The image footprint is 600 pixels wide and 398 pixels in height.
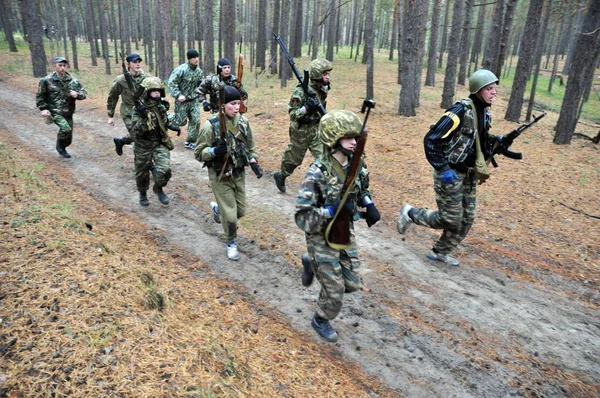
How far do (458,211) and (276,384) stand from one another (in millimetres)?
3517

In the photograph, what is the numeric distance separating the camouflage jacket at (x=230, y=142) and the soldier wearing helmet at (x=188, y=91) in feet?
15.9

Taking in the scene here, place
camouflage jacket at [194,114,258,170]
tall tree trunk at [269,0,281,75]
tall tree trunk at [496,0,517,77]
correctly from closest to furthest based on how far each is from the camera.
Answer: camouflage jacket at [194,114,258,170], tall tree trunk at [496,0,517,77], tall tree trunk at [269,0,281,75]

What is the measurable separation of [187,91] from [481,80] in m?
7.67

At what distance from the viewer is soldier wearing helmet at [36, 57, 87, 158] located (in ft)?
29.6

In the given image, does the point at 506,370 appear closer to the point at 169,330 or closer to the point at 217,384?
the point at 217,384

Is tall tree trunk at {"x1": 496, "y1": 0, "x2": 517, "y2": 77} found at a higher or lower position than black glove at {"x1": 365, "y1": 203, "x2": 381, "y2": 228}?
higher

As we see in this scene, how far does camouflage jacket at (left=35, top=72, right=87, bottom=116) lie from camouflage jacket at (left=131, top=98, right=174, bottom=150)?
350cm

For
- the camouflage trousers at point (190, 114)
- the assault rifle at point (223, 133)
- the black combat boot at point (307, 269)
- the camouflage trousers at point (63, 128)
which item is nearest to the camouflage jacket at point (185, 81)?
the camouflage trousers at point (190, 114)

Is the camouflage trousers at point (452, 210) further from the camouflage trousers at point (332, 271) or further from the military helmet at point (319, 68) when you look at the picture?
the military helmet at point (319, 68)

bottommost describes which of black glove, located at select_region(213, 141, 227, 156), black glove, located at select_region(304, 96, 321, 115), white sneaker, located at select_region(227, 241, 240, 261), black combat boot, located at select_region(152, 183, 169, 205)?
white sneaker, located at select_region(227, 241, 240, 261)

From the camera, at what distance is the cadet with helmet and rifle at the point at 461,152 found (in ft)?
16.7

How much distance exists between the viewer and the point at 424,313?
181 inches

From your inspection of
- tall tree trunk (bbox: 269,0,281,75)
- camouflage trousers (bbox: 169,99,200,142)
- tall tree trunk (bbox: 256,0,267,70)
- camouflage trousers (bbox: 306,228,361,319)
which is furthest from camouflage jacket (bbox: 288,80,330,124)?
tall tree trunk (bbox: 256,0,267,70)

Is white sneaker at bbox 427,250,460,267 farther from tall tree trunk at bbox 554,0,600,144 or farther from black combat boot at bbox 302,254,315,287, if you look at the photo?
tall tree trunk at bbox 554,0,600,144
